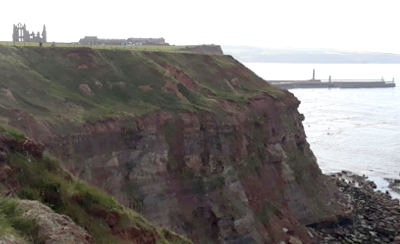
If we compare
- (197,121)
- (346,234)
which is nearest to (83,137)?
(197,121)

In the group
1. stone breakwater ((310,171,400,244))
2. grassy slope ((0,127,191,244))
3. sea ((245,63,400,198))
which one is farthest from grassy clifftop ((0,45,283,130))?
sea ((245,63,400,198))

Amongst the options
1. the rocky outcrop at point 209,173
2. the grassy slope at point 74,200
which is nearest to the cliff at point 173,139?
the rocky outcrop at point 209,173

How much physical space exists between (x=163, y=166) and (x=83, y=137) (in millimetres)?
6398

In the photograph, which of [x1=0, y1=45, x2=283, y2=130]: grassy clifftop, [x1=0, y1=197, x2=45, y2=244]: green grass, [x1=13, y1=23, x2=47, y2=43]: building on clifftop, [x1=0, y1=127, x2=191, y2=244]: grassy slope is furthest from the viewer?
[x1=13, y1=23, x2=47, y2=43]: building on clifftop

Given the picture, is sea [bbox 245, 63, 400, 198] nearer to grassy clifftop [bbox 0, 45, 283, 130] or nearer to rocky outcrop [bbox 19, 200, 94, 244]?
grassy clifftop [bbox 0, 45, 283, 130]

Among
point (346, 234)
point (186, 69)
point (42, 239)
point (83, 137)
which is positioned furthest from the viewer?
point (186, 69)

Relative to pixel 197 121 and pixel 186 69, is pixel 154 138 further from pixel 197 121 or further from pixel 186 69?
pixel 186 69

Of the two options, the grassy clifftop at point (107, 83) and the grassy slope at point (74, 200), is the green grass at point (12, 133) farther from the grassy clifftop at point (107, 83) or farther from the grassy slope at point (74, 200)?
the grassy clifftop at point (107, 83)

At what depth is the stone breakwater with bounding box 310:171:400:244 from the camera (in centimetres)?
3938

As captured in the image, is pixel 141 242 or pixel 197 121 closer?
pixel 141 242

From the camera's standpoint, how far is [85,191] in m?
15.6

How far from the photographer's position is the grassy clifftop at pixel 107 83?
109ft

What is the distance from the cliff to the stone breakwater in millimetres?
1352

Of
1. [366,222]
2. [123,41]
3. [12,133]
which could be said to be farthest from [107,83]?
[123,41]
